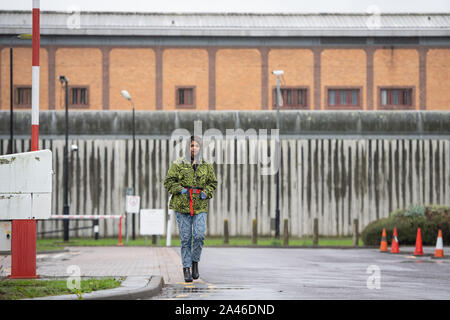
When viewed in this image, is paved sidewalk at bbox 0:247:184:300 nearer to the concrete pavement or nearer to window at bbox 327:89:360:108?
the concrete pavement

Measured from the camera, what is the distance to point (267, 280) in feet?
41.7

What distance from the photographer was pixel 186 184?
11.9 metres

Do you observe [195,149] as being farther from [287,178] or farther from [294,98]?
[294,98]

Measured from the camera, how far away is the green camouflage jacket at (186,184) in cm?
1187

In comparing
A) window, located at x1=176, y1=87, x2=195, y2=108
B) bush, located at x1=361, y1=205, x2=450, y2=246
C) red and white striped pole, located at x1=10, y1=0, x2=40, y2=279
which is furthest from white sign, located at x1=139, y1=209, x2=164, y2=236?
red and white striped pole, located at x1=10, y1=0, x2=40, y2=279

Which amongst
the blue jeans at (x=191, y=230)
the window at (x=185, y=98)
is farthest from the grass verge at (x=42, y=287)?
the window at (x=185, y=98)

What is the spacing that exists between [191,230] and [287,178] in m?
21.1

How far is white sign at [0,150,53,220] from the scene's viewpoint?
38.0ft

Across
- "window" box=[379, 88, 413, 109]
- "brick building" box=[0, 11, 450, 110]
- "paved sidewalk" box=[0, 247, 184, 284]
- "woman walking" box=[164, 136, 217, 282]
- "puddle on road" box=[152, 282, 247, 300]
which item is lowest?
"paved sidewalk" box=[0, 247, 184, 284]

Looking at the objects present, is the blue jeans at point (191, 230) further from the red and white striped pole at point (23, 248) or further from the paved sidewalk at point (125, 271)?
the red and white striped pole at point (23, 248)

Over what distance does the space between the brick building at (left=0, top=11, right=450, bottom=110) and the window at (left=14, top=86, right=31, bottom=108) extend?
5 cm

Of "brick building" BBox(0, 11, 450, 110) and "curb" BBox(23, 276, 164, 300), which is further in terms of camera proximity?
"brick building" BBox(0, 11, 450, 110)

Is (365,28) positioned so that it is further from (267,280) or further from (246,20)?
(267,280)

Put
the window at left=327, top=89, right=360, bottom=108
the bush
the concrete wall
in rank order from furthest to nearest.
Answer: the window at left=327, top=89, right=360, bottom=108, the concrete wall, the bush
